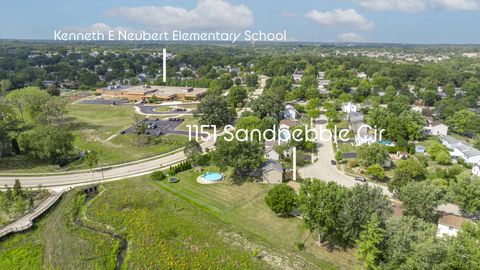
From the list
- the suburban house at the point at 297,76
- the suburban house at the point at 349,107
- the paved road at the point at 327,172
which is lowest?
the paved road at the point at 327,172

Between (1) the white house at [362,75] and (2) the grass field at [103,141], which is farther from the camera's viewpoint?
(1) the white house at [362,75]

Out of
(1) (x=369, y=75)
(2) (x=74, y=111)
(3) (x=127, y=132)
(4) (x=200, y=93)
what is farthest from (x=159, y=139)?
(1) (x=369, y=75)

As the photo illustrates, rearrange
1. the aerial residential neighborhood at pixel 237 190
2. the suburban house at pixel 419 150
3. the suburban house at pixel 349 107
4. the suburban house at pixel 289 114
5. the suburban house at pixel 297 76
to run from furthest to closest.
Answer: the suburban house at pixel 297 76 < the suburban house at pixel 349 107 < the suburban house at pixel 289 114 < the suburban house at pixel 419 150 < the aerial residential neighborhood at pixel 237 190

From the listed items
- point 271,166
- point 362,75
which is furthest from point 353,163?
point 362,75

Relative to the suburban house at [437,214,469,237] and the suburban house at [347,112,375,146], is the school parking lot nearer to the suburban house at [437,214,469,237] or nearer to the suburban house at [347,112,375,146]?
the suburban house at [347,112,375,146]

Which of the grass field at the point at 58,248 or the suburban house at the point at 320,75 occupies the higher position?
the suburban house at the point at 320,75

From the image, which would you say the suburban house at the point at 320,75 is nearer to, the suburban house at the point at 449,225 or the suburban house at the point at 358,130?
the suburban house at the point at 358,130

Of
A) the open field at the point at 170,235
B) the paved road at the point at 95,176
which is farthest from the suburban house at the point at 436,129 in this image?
the paved road at the point at 95,176
